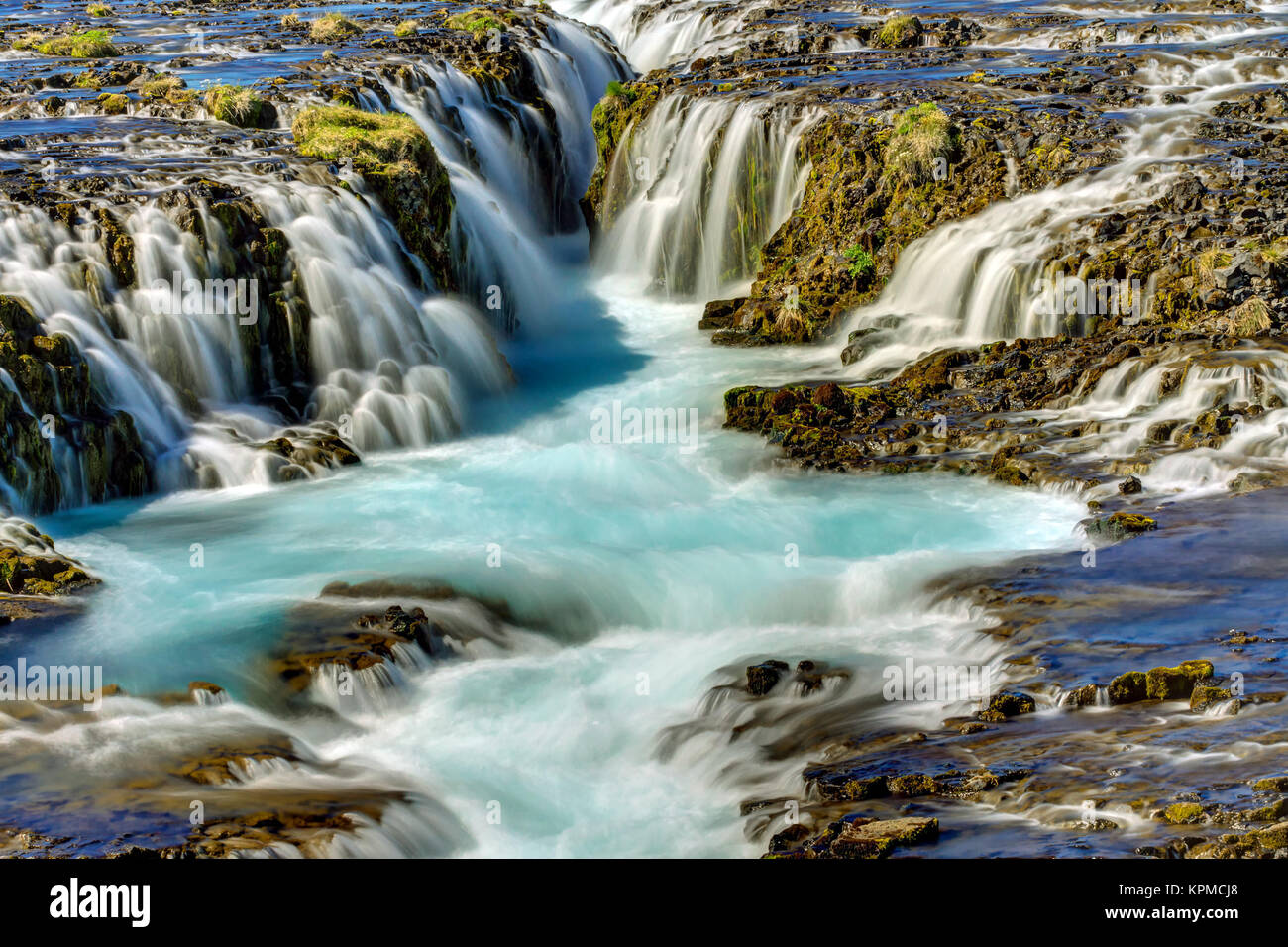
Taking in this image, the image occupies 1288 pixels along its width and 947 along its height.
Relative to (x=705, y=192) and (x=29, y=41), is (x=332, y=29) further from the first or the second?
(x=705, y=192)

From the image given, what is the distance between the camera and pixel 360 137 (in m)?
22.2

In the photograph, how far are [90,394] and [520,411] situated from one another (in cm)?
634

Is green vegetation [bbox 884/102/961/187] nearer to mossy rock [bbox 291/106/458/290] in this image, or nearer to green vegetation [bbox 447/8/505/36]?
mossy rock [bbox 291/106/458/290]

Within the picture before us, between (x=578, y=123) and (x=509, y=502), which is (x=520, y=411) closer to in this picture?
(x=509, y=502)

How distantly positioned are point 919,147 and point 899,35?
33.6 feet

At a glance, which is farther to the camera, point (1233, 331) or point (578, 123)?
point (578, 123)

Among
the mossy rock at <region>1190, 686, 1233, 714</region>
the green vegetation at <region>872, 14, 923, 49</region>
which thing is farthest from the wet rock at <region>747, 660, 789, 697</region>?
the green vegetation at <region>872, 14, 923, 49</region>

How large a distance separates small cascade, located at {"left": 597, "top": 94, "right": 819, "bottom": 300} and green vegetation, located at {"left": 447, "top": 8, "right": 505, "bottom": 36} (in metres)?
6.91

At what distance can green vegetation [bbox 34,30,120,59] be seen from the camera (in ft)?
100

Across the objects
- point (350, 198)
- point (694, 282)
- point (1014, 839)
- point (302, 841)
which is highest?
point (350, 198)

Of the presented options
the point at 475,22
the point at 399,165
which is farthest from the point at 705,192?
the point at 475,22

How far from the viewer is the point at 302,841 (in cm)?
925

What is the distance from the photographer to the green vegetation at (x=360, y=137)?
21812 mm

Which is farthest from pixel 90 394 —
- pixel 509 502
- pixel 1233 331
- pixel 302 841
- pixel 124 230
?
pixel 1233 331
